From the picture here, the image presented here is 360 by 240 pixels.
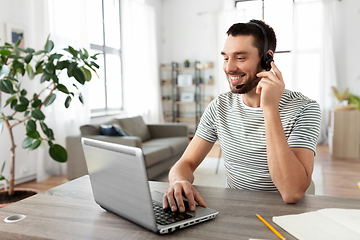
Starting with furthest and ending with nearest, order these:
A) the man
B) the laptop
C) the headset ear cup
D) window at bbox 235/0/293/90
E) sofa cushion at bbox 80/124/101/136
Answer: window at bbox 235/0/293/90 → sofa cushion at bbox 80/124/101/136 → the headset ear cup → the man → the laptop

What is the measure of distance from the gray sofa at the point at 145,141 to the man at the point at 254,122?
1.80 meters

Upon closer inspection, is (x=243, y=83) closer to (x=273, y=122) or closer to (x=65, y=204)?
(x=273, y=122)

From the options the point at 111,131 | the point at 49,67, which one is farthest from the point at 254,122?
the point at 111,131

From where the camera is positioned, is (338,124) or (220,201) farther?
(338,124)

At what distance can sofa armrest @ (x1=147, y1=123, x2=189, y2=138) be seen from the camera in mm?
4500

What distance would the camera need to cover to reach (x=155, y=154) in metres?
3.42

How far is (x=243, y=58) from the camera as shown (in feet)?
4.33

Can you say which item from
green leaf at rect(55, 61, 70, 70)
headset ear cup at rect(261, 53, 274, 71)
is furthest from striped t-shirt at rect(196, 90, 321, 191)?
green leaf at rect(55, 61, 70, 70)

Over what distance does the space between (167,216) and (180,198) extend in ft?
0.26

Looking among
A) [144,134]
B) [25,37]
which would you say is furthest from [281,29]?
[25,37]

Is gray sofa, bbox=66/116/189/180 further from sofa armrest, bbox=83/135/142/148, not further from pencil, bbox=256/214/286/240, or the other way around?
pencil, bbox=256/214/286/240

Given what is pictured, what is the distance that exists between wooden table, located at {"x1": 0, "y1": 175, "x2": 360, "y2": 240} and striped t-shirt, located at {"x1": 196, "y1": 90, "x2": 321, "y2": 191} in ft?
0.84

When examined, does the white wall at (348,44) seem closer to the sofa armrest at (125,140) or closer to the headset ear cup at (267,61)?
the sofa armrest at (125,140)

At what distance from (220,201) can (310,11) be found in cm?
598
